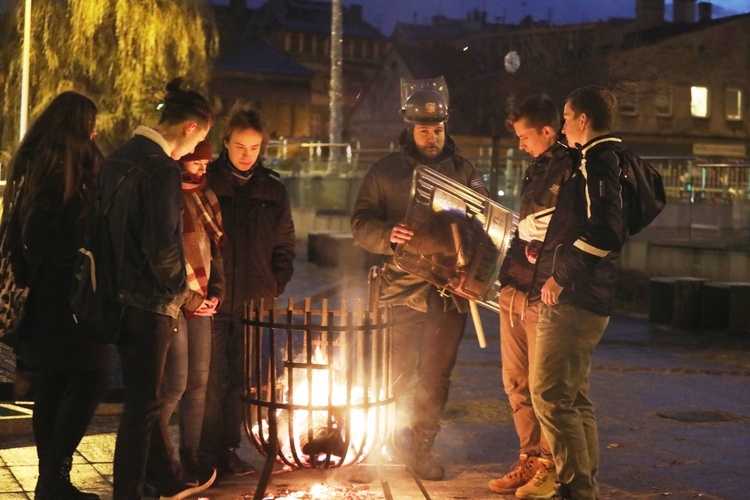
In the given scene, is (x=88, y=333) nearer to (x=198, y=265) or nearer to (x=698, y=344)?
(x=198, y=265)

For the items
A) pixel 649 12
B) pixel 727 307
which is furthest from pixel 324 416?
pixel 649 12

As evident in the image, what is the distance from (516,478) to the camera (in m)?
6.18

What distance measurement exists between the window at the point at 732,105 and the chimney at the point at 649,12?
16.1 feet

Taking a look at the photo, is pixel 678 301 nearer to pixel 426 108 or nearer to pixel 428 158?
pixel 428 158

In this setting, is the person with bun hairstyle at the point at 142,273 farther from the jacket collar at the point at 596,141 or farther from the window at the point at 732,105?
the window at the point at 732,105

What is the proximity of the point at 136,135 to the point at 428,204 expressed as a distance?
63.4 inches

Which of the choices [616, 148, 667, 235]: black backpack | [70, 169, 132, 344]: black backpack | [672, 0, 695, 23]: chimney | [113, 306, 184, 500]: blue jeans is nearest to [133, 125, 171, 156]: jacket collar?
[70, 169, 132, 344]: black backpack

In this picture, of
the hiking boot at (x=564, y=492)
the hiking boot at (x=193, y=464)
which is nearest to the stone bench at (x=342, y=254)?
the hiking boot at (x=193, y=464)

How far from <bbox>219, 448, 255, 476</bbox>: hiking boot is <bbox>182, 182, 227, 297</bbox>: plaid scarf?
1.11 metres

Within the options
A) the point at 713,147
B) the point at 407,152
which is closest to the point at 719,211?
the point at 407,152

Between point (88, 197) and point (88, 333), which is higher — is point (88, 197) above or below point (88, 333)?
above

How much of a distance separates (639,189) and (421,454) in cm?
194

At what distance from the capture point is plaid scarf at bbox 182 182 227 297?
577cm

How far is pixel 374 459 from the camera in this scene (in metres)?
6.31
